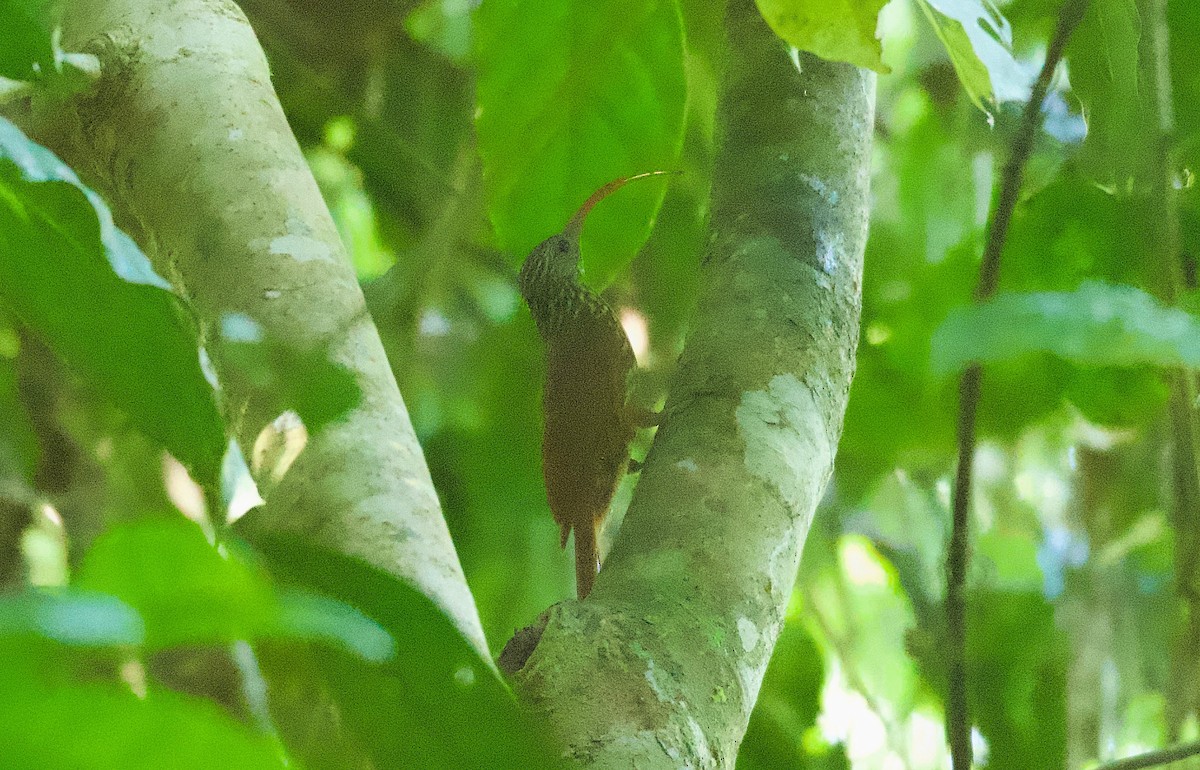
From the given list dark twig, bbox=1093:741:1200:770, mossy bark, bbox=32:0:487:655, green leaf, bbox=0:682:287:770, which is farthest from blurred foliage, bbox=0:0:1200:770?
dark twig, bbox=1093:741:1200:770

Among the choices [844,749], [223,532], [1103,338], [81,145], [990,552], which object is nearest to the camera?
[1103,338]

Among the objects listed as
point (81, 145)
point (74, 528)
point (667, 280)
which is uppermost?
point (667, 280)

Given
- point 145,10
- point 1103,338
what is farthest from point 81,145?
point 1103,338

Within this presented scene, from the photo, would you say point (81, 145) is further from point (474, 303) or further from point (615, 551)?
point (474, 303)

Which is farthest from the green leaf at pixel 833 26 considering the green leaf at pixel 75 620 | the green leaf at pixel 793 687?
the green leaf at pixel 793 687

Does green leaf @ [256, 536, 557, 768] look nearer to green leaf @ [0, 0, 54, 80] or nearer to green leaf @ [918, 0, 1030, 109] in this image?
green leaf @ [0, 0, 54, 80]

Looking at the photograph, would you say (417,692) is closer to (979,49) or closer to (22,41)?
(22,41)
